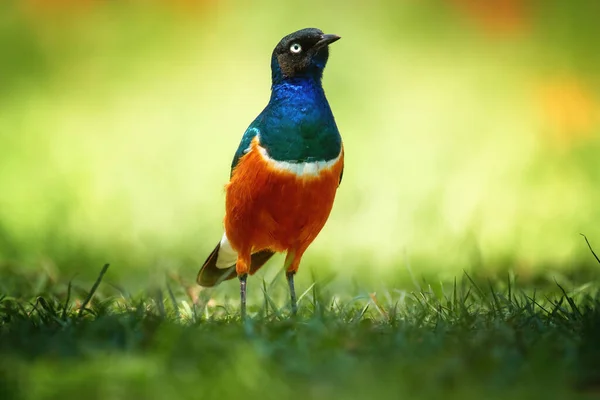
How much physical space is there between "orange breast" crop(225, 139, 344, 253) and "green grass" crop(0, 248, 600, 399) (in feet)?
2.11

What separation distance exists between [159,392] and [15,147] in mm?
5718

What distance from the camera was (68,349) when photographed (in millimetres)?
2633

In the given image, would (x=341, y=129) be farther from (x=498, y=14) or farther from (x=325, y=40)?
(x=325, y=40)

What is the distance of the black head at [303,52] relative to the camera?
4.04 m

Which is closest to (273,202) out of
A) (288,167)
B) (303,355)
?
(288,167)

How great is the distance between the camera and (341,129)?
797cm

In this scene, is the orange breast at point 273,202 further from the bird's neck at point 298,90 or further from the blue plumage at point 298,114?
the bird's neck at point 298,90

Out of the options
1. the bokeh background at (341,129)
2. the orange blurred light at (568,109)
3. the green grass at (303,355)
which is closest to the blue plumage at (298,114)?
the green grass at (303,355)

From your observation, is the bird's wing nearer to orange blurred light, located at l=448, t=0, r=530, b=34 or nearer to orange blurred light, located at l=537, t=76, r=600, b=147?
orange blurred light, located at l=537, t=76, r=600, b=147

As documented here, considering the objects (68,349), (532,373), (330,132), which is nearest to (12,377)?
(68,349)

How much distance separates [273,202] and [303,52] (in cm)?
76

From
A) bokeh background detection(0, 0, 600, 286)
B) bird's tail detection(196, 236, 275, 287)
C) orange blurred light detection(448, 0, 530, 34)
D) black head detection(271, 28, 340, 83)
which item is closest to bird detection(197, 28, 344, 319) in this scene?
black head detection(271, 28, 340, 83)

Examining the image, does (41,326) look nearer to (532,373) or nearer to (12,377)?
(12,377)

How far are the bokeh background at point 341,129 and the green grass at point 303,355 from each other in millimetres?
1692
